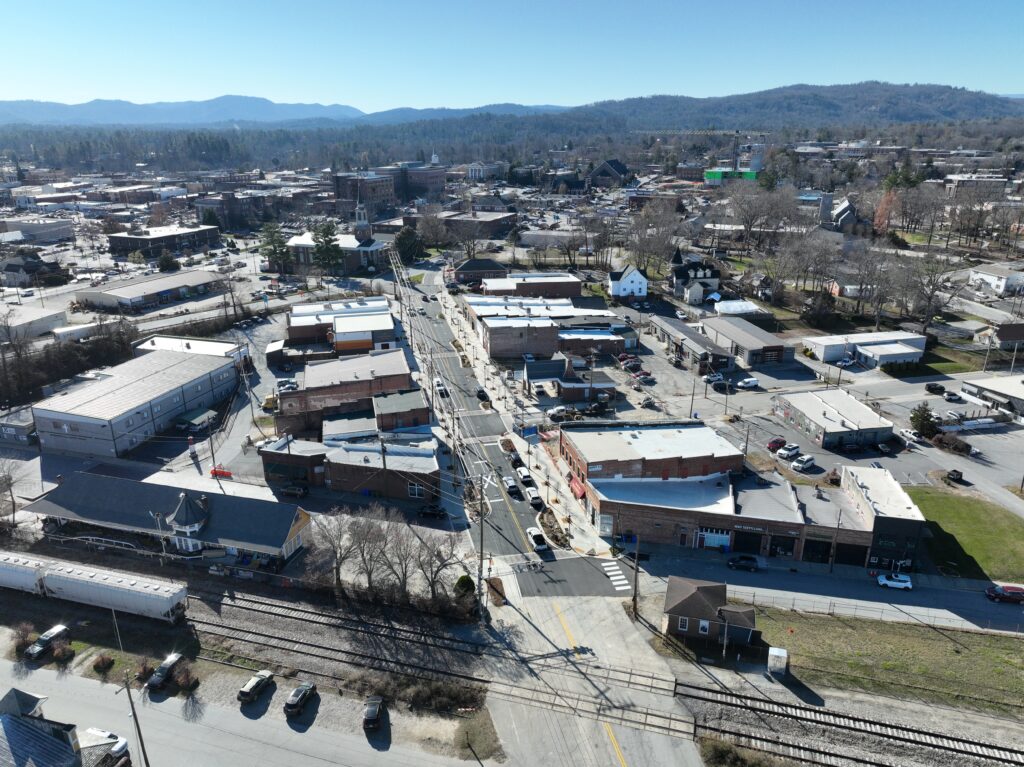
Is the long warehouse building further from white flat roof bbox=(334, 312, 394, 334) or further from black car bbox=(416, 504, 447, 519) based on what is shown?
black car bbox=(416, 504, 447, 519)

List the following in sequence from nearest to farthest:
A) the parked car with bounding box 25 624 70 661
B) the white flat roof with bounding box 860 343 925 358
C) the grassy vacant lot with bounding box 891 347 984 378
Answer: the parked car with bounding box 25 624 70 661 < the grassy vacant lot with bounding box 891 347 984 378 < the white flat roof with bounding box 860 343 925 358

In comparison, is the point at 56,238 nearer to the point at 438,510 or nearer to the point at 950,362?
the point at 438,510

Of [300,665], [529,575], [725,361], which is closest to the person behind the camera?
[300,665]

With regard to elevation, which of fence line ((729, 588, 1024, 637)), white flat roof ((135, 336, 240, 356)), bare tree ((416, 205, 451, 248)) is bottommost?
fence line ((729, 588, 1024, 637))

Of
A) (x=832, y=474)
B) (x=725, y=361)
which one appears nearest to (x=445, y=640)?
(x=832, y=474)

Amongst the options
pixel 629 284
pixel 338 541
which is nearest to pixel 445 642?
pixel 338 541

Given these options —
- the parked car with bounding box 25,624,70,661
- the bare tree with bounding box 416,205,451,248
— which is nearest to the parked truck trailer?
the parked car with bounding box 25,624,70,661

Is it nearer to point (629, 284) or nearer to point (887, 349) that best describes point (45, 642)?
point (887, 349)

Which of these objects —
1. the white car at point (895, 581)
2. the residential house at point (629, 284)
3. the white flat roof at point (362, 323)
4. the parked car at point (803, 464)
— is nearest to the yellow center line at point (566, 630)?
the white car at point (895, 581)
